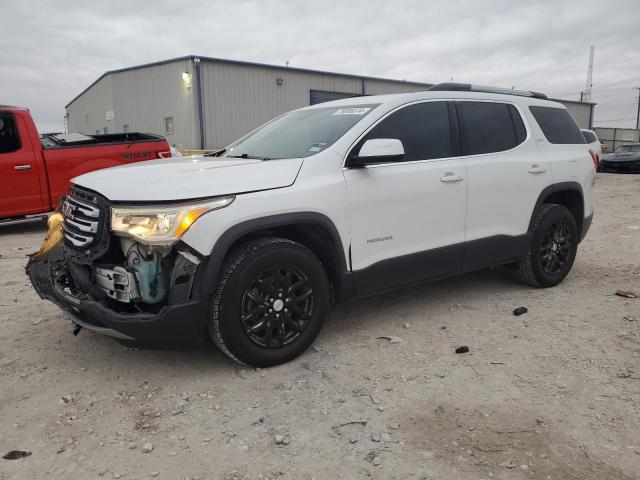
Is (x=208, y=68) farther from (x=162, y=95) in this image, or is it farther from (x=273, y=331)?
(x=273, y=331)

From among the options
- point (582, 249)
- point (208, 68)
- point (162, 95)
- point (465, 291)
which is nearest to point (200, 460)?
point (465, 291)

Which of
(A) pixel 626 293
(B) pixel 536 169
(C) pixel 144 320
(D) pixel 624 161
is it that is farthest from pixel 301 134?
(D) pixel 624 161

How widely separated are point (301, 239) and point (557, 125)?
3.11 m

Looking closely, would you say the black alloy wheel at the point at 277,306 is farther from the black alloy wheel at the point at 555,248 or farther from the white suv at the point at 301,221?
the black alloy wheel at the point at 555,248

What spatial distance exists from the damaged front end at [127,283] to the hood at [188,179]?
0.13 meters

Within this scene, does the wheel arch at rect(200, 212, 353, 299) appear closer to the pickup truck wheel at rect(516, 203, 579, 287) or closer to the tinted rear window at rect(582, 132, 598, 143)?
the pickup truck wheel at rect(516, 203, 579, 287)

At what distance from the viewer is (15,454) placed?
8.16ft

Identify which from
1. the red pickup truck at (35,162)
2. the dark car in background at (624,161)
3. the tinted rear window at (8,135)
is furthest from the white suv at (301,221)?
the dark car in background at (624,161)

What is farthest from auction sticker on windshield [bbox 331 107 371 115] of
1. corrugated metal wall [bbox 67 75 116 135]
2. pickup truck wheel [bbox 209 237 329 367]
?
corrugated metal wall [bbox 67 75 116 135]

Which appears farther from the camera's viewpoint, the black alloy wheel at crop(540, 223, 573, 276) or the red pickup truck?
the red pickup truck

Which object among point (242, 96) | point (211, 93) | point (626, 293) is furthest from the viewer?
point (242, 96)

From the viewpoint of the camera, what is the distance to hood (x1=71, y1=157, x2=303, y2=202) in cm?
292

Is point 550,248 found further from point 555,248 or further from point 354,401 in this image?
point 354,401

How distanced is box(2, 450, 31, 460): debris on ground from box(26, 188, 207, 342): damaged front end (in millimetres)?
713
